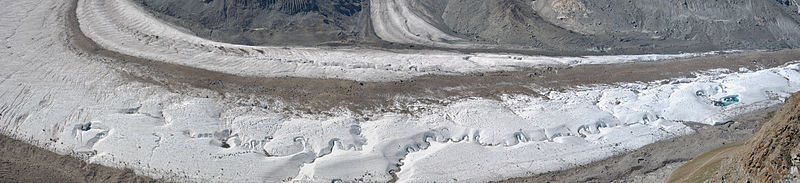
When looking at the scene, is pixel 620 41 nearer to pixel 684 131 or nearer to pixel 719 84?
pixel 719 84

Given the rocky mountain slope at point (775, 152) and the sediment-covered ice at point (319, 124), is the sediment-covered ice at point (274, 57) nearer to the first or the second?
the sediment-covered ice at point (319, 124)

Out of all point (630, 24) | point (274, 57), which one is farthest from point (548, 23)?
point (274, 57)

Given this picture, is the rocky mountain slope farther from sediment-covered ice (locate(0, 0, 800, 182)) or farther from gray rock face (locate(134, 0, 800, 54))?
gray rock face (locate(134, 0, 800, 54))

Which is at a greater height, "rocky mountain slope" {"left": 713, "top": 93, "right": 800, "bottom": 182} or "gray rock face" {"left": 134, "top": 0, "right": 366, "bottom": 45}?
"rocky mountain slope" {"left": 713, "top": 93, "right": 800, "bottom": 182}

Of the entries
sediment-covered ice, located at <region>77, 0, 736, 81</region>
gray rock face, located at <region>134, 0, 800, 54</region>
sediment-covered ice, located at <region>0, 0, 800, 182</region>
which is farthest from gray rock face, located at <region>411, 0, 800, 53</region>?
sediment-covered ice, located at <region>0, 0, 800, 182</region>

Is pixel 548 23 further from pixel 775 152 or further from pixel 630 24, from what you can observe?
pixel 775 152
